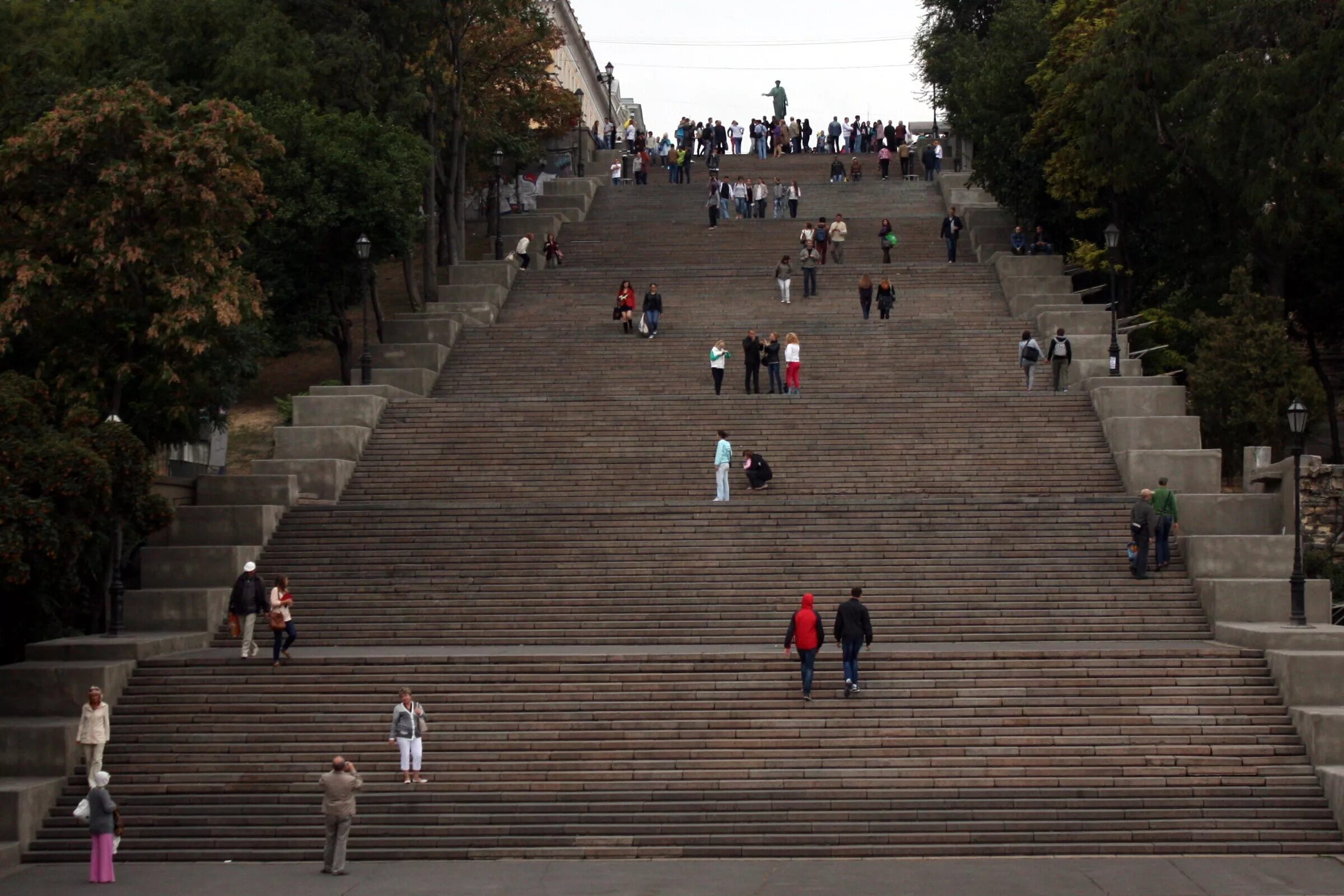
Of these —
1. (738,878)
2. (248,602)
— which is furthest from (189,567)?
(738,878)

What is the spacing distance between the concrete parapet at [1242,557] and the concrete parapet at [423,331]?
18205 mm

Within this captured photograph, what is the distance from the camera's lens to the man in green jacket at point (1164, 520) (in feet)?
87.2

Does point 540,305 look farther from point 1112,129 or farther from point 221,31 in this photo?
point 1112,129

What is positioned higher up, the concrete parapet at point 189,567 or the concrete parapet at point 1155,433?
the concrete parapet at point 1155,433

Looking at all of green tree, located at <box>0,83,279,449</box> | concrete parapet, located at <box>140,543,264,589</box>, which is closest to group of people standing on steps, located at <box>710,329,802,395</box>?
green tree, located at <box>0,83,279,449</box>

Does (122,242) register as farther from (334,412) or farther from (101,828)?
(101,828)

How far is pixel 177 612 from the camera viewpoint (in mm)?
26125

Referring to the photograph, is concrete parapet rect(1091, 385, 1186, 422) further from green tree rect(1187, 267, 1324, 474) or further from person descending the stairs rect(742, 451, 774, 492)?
person descending the stairs rect(742, 451, 774, 492)

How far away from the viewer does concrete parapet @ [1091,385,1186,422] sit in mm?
31953

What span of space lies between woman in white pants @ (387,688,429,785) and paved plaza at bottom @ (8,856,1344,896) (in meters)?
1.51

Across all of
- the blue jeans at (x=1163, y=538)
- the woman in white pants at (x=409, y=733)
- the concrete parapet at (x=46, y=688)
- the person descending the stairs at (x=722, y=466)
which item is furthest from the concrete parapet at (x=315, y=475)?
the blue jeans at (x=1163, y=538)

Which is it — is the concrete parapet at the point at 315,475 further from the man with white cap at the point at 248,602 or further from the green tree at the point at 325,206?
the green tree at the point at 325,206

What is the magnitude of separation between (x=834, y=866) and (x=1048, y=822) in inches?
102

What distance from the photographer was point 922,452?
31.8 m
